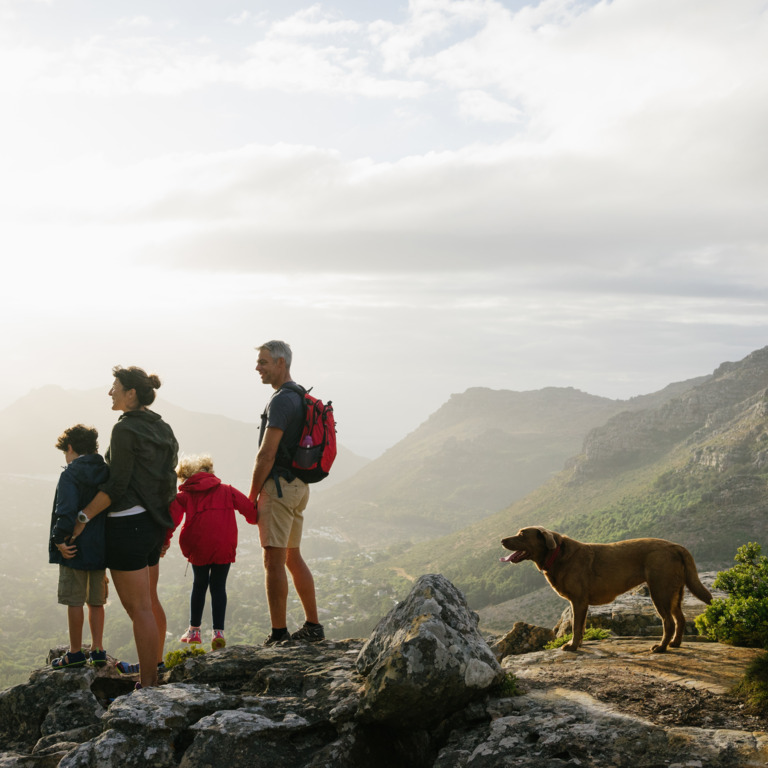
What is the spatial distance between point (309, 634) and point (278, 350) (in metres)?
3.98

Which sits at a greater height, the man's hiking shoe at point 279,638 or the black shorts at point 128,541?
the black shorts at point 128,541

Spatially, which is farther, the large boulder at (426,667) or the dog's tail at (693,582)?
the dog's tail at (693,582)

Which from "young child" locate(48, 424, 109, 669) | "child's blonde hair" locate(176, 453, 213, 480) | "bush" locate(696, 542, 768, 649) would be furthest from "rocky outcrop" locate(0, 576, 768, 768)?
"child's blonde hair" locate(176, 453, 213, 480)

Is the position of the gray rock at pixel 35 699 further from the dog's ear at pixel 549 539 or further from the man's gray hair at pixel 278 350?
the dog's ear at pixel 549 539

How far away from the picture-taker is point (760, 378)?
430 ft

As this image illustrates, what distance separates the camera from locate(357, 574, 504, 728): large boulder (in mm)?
6137

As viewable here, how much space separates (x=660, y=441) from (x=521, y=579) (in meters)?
52.8

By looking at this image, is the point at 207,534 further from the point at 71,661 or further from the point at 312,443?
the point at 71,661

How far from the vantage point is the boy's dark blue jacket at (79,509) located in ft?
24.4

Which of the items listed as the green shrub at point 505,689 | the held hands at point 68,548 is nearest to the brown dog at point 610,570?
the green shrub at point 505,689

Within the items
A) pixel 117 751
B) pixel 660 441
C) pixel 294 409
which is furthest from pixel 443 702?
pixel 660 441

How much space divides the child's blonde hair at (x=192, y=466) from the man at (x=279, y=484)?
4.96 ft

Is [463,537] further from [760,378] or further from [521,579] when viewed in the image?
[760,378]

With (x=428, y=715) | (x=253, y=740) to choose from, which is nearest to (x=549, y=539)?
(x=428, y=715)
